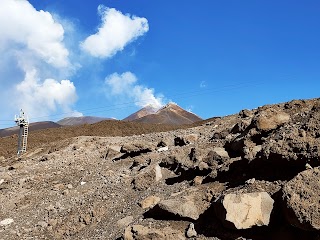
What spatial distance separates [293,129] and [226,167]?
70.8 inches

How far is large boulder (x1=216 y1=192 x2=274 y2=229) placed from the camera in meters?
6.02

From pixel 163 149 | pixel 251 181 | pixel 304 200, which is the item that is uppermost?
pixel 163 149

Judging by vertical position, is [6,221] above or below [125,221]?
below

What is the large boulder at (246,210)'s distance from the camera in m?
6.02

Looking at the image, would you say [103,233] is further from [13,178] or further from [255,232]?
[13,178]

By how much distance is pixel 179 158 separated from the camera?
10.6 metres

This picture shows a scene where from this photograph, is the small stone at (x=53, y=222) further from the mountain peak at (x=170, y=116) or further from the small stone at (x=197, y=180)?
the mountain peak at (x=170, y=116)

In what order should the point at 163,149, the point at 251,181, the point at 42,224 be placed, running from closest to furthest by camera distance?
1. the point at 251,181
2. the point at 42,224
3. the point at 163,149

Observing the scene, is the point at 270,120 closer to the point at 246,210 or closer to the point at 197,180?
the point at 197,180

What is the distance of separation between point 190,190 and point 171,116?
9954 centimetres

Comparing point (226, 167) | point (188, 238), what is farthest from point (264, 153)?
point (188, 238)

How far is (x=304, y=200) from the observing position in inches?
211

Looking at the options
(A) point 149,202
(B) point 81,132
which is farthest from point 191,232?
(B) point 81,132

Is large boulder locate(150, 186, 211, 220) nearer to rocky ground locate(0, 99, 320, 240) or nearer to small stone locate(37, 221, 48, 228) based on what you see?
rocky ground locate(0, 99, 320, 240)
